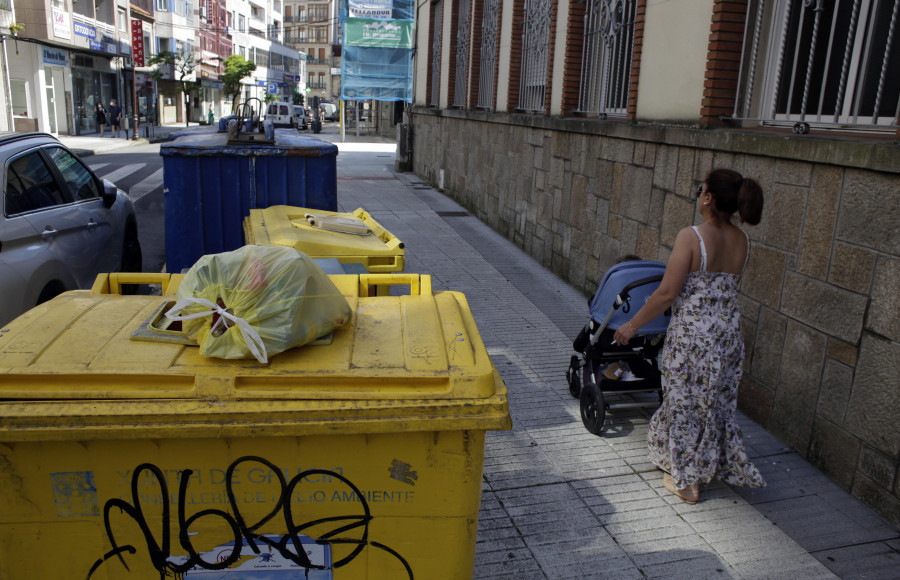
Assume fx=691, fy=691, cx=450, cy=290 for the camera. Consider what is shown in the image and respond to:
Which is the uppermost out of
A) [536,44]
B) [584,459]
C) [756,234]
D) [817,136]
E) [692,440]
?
[536,44]

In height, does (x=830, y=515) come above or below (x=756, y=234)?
below

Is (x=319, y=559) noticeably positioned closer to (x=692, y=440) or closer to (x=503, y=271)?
(x=692, y=440)

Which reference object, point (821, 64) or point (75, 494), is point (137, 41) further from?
point (75, 494)

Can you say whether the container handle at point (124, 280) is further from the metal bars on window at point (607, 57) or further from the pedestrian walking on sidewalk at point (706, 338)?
the metal bars on window at point (607, 57)

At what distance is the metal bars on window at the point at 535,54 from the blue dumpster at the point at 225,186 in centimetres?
454

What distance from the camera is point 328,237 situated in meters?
4.98

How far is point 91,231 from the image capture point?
6.06m

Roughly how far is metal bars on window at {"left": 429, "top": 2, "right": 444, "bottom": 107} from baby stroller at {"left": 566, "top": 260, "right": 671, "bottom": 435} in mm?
13364

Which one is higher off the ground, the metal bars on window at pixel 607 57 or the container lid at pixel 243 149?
the metal bars on window at pixel 607 57

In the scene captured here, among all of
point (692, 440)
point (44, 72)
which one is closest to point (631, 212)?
point (692, 440)

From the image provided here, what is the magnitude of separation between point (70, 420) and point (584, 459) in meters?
3.08

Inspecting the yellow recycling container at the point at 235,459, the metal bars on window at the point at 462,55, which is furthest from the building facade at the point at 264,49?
the yellow recycling container at the point at 235,459

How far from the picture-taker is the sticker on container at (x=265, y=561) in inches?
94.2

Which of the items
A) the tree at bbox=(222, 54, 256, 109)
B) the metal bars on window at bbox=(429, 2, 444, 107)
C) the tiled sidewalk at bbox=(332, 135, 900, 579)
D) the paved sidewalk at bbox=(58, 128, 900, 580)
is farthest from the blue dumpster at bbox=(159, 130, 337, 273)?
the tree at bbox=(222, 54, 256, 109)
